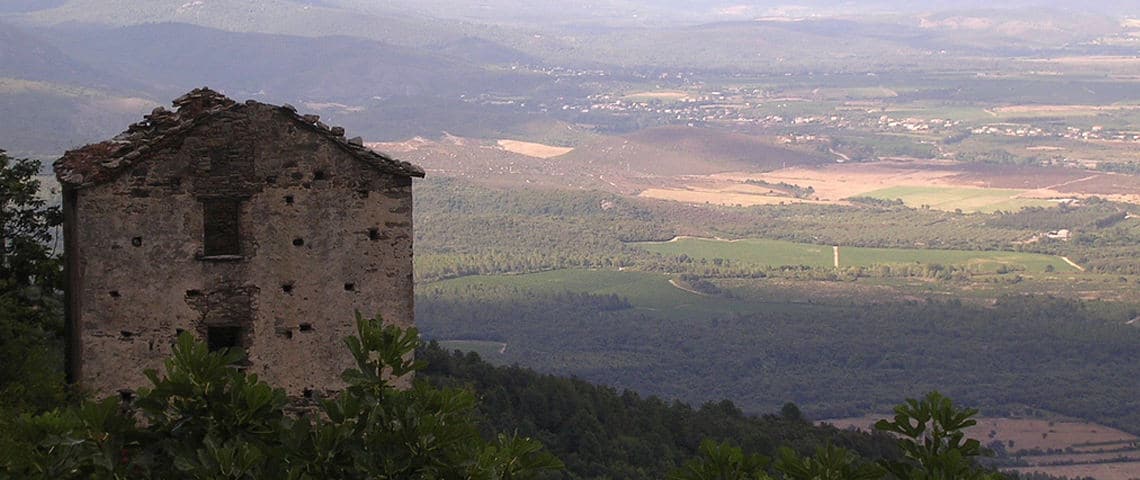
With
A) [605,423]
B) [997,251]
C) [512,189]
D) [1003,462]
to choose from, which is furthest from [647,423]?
[512,189]

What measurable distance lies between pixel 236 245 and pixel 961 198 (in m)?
144

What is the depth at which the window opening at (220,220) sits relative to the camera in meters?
25.1

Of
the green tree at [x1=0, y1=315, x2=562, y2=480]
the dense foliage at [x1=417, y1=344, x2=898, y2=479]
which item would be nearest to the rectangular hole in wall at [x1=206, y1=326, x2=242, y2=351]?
the green tree at [x1=0, y1=315, x2=562, y2=480]

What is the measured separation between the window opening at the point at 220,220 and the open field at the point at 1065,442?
1878 inches

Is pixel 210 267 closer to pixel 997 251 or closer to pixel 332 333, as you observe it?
pixel 332 333

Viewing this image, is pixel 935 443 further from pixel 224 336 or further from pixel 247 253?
pixel 224 336

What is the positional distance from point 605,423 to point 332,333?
24.4 meters

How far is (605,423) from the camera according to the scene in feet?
162

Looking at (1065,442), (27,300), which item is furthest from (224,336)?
(1065,442)

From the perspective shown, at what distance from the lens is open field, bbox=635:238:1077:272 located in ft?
429

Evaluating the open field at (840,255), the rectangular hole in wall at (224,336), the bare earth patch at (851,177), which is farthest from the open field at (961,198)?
the rectangular hole in wall at (224,336)

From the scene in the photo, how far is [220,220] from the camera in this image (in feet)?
82.3

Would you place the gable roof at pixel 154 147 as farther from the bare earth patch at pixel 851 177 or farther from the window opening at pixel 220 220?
the bare earth patch at pixel 851 177

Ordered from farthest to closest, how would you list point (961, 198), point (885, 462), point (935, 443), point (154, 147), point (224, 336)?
point (961, 198)
point (224, 336)
point (154, 147)
point (935, 443)
point (885, 462)
